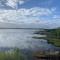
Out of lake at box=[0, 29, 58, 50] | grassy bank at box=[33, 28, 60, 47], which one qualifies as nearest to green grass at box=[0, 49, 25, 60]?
lake at box=[0, 29, 58, 50]

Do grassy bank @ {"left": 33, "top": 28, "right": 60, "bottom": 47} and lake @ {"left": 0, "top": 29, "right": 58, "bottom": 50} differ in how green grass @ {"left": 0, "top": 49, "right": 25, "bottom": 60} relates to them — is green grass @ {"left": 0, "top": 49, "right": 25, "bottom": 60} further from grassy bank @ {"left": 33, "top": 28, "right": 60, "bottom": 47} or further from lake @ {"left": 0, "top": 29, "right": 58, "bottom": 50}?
grassy bank @ {"left": 33, "top": 28, "right": 60, "bottom": 47}

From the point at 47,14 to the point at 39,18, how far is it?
0.17m

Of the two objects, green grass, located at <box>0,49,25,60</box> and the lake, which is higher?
the lake

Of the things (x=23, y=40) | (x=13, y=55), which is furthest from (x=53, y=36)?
(x=13, y=55)

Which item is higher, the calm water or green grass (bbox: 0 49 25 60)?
the calm water

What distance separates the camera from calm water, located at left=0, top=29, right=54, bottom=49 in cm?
413

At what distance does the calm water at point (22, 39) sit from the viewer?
413 centimetres

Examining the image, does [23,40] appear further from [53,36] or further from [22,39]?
[53,36]

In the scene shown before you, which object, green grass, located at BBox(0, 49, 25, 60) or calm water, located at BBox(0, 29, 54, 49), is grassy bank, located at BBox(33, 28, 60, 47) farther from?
green grass, located at BBox(0, 49, 25, 60)

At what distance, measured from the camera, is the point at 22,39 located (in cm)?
416

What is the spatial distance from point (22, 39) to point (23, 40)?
28mm

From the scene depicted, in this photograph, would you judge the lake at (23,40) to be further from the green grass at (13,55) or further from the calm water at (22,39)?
the green grass at (13,55)

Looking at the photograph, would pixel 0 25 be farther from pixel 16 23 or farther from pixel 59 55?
pixel 59 55

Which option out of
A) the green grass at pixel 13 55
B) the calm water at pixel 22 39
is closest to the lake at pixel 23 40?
the calm water at pixel 22 39
